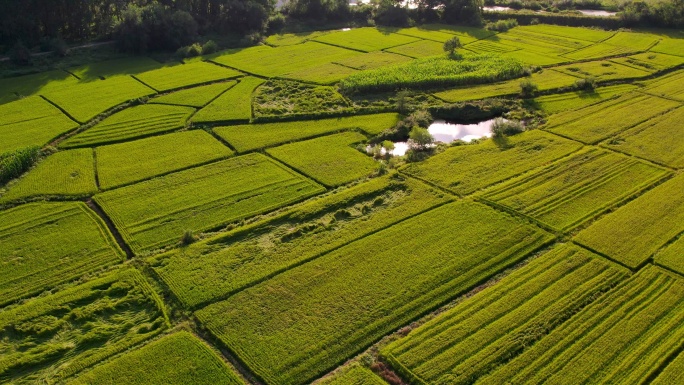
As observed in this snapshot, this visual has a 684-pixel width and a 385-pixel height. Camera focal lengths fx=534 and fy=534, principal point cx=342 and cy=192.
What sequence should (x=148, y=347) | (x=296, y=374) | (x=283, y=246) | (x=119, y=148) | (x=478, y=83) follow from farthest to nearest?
(x=478, y=83) → (x=119, y=148) → (x=283, y=246) → (x=148, y=347) → (x=296, y=374)

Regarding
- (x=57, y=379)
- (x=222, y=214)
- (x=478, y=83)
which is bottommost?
(x=57, y=379)

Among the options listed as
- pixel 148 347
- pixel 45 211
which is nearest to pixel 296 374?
pixel 148 347

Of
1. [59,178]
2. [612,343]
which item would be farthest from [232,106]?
[612,343]

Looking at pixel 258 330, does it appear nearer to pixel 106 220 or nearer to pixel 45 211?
pixel 106 220

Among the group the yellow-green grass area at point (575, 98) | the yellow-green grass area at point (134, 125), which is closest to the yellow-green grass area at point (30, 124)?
the yellow-green grass area at point (134, 125)

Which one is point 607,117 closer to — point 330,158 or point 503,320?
point 330,158

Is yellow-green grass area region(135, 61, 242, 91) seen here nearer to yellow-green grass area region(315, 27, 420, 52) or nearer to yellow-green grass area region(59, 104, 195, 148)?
yellow-green grass area region(59, 104, 195, 148)

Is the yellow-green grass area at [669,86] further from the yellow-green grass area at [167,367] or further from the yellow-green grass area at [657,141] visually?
the yellow-green grass area at [167,367]
